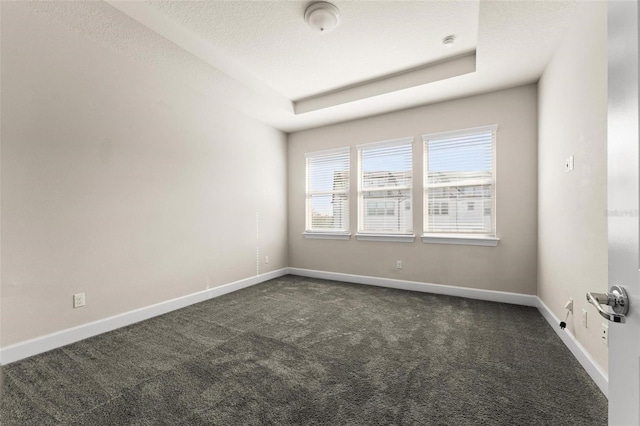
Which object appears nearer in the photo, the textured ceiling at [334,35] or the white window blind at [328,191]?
the textured ceiling at [334,35]

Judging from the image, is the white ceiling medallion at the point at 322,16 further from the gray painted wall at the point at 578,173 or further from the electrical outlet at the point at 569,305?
the electrical outlet at the point at 569,305

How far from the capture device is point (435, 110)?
397 cm

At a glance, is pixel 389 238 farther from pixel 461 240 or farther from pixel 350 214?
pixel 461 240

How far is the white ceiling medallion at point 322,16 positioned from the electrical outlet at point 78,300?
314cm

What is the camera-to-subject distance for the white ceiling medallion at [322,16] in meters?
2.34

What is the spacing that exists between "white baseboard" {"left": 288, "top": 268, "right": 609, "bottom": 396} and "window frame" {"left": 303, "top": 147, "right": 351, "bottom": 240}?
25.1 inches

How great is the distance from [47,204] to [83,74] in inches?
47.6

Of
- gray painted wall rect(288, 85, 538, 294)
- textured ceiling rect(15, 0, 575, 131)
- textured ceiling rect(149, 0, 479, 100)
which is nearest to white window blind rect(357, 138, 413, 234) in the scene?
gray painted wall rect(288, 85, 538, 294)

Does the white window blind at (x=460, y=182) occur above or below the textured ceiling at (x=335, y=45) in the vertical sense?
below

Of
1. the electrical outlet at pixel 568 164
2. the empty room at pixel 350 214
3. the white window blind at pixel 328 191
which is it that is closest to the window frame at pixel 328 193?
the white window blind at pixel 328 191

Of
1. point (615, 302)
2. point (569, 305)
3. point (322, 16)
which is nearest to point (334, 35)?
point (322, 16)

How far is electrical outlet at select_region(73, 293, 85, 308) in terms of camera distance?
99.3 inches

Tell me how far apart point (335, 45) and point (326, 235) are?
9.39 feet

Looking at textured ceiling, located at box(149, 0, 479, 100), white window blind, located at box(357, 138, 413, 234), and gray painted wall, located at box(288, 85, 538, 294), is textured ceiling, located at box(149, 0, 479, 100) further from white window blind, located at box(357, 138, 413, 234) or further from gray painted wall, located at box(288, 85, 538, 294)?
white window blind, located at box(357, 138, 413, 234)
